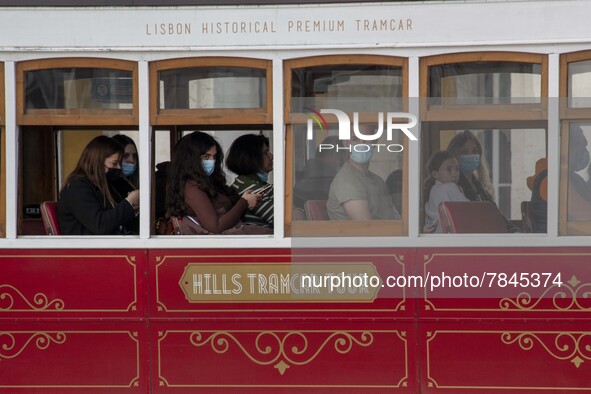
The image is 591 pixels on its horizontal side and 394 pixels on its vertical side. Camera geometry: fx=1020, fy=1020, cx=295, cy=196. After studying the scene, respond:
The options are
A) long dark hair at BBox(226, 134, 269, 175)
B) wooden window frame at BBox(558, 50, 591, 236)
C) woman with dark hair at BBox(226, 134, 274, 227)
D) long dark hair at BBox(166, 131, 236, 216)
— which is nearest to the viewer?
wooden window frame at BBox(558, 50, 591, 236)

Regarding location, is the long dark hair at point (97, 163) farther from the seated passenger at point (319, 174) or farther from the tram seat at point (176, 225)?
the seated passenger at point (319, 174)

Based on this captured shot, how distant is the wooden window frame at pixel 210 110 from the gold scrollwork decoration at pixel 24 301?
1.21 m

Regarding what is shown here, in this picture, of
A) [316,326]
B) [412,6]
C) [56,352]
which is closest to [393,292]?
[316,326]

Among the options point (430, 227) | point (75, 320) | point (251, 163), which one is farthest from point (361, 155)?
point (75, 320)

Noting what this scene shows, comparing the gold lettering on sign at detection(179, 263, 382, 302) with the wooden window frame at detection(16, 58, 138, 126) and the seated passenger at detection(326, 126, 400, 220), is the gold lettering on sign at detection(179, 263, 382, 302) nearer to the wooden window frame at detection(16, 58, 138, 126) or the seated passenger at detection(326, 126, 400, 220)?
the seated passenger at detection(326, 126, 400, 220)

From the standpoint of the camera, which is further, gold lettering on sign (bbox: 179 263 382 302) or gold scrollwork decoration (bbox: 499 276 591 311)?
gold lettering on sign (bbox: 179 263 382 302)

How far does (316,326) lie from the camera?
231 inches

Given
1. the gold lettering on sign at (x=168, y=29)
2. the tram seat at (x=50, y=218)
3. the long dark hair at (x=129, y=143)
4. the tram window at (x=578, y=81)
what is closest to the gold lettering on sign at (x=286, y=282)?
the long dark hair at (x=129, y=143)

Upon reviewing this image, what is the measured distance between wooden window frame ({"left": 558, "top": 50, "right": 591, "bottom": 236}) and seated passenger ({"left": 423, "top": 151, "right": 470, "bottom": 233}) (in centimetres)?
55

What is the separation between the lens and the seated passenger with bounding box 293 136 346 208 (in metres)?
5.86

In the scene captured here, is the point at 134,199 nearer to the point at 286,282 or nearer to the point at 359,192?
the point at 286,282

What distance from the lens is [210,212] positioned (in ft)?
19.5

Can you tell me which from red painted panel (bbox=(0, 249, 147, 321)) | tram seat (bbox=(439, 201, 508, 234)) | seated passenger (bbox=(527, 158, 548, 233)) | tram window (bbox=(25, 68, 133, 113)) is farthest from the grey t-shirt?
tram window (bbox=(25, 68, 133, 113))

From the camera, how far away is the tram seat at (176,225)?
6023mm
